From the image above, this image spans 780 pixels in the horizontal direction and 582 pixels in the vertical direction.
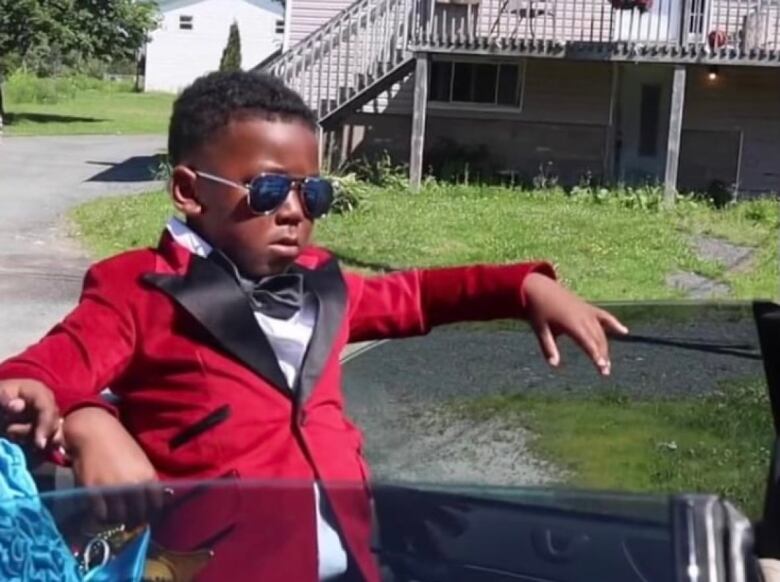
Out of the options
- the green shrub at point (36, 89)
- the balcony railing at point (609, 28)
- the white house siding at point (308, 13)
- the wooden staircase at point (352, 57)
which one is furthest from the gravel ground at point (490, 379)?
the green shrub at point (36, 89)

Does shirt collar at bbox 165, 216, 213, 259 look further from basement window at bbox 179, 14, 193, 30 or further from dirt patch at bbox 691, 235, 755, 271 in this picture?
basement window at bbox 179, 14, 193, 30

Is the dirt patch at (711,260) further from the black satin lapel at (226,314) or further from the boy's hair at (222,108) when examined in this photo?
the black satin lapel at (226,314)

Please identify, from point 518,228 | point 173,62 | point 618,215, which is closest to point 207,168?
point 518,228

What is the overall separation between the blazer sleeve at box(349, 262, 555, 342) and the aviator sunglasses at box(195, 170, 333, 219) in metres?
0.26

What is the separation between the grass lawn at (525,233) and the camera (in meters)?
14.9

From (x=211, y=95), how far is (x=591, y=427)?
3.18 feet

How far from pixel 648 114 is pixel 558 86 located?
1.29 metres

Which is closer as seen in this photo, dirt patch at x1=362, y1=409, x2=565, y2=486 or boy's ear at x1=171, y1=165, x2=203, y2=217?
boy's ear at x1=171, y1=165, x2=203, y2=217

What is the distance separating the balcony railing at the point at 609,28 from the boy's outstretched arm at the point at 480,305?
1832 cm

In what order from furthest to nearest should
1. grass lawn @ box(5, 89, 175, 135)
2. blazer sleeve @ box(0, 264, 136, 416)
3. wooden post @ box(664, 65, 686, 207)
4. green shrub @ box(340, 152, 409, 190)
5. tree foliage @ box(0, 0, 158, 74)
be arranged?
tree foliage @ box(0, 0, 158, 74)
grass lawn @ box(5, 89, 175, 135)
green shrub @ box(340, 152, 409, 190)
wooden post @ box(664, 65, 686, 207)
blazer sleeve @ box(0, 264, 136, 416)

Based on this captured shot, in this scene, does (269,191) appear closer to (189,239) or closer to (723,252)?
(189,239)

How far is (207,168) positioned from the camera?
2781 millimetres

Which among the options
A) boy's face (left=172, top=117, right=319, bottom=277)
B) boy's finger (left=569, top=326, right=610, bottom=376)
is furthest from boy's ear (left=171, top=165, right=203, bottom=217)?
boy's finger (left=569, top=326, right=610, bottom=376)

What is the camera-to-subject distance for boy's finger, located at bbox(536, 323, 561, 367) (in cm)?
259
